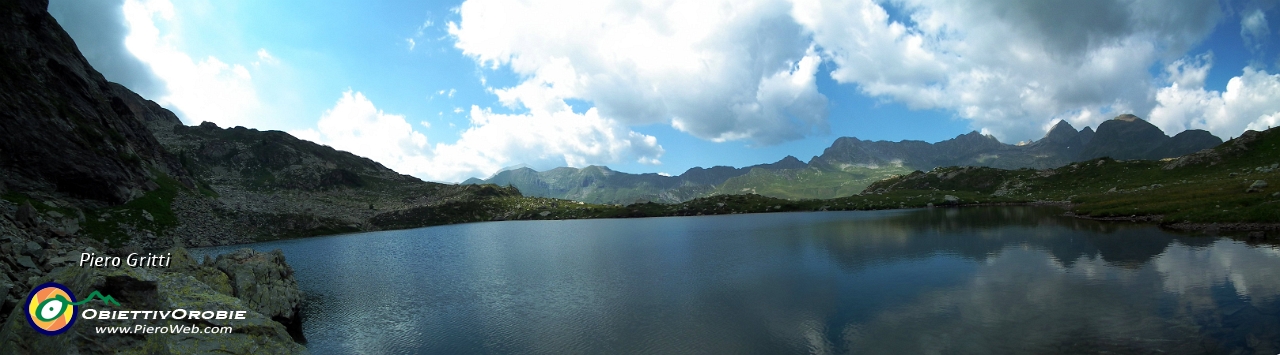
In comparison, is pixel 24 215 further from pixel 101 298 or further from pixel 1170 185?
pixel 1170 185

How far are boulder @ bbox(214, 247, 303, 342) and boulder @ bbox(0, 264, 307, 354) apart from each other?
9.41 meters

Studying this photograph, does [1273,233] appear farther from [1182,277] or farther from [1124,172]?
[1124,172]

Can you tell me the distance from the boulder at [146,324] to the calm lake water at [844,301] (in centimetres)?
678

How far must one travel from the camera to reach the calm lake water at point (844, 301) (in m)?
23.4

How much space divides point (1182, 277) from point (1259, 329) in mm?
12584

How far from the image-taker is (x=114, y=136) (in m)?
90.9

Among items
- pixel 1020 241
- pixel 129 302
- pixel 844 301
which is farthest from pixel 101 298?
pixel 1020 241

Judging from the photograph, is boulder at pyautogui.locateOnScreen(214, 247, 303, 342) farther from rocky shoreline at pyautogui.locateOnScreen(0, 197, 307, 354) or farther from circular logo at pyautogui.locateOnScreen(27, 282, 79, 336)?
circular logo at pyautogui.locateOnScreen(27, 282, 79, 336)

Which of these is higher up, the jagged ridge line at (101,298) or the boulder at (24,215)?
the boulder at (24,215)

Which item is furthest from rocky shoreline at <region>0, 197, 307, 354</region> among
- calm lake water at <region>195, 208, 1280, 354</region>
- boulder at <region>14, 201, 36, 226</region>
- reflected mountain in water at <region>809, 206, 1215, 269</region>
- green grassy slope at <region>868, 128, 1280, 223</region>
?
green grassy slope at <region>868, 128, 1280, 223</region>

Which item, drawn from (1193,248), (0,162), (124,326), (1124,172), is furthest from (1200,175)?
(0,162)

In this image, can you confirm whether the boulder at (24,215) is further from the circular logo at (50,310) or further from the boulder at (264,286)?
the circular logo at (50,310)

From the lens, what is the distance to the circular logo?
589 inches

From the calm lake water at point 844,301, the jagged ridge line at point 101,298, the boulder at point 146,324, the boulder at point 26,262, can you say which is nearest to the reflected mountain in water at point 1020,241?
the calm lake water at point 844,301
